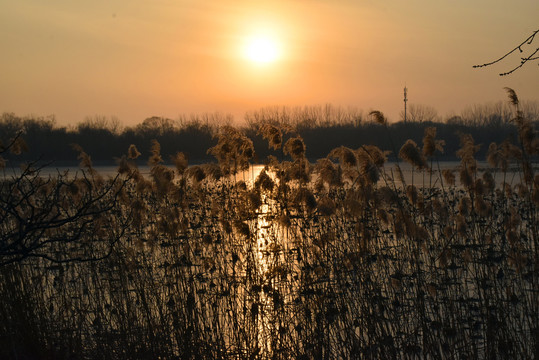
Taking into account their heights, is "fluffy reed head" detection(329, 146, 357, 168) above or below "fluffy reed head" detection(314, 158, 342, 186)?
above

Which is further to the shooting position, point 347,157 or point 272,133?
point 272,133

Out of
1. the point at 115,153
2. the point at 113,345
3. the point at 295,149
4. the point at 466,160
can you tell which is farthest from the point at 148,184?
the point at 115,153

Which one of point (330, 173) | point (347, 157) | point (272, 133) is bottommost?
point (330, 173)

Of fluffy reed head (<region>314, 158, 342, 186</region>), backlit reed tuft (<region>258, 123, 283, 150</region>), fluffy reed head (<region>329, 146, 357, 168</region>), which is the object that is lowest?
fluffy reed head (<region>314, 158, 342, 186</region>)

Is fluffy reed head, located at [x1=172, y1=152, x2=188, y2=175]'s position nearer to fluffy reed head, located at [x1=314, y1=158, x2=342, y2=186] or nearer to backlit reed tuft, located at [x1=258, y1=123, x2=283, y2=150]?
backlit reed tuft, located at [x1=258, y1=123, x2=283, y2=150]

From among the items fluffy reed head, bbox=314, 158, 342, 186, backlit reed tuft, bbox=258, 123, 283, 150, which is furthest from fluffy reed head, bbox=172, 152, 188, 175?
fluffy reed head, bbox=314, 158, 342, 186

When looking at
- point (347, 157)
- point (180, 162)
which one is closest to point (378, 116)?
point (347, 157)

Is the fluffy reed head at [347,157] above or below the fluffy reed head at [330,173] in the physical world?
above

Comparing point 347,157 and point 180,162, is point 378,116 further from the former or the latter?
point 180,162

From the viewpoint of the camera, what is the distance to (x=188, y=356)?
4730mm

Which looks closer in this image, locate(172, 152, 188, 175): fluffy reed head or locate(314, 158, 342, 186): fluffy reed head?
locate(314, 158, 342, 186): fluffy reed head

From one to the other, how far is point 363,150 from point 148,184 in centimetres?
278

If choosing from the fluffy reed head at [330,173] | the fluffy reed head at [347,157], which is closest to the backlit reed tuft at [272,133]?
the fluffy reed head at [330,173]

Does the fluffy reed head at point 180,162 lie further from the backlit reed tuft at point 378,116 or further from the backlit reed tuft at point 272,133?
the backlit reed tuft at point 378,116
